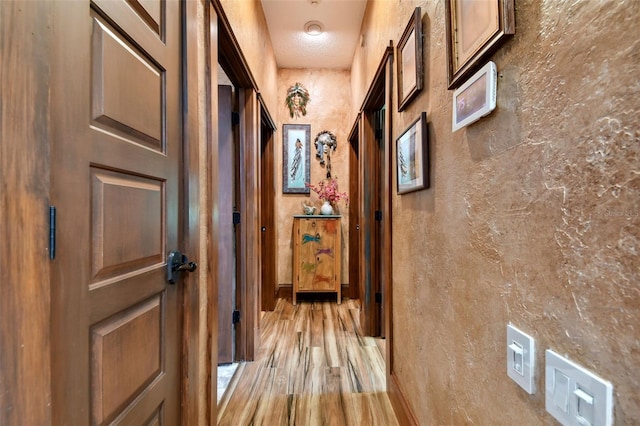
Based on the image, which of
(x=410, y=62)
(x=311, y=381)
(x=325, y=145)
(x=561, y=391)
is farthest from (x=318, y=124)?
(x=561, y=391)

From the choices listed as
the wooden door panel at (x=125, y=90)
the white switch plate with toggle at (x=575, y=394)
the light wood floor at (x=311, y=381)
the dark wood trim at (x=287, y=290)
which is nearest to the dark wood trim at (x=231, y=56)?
the wooden door panel at (x=125, y=90)

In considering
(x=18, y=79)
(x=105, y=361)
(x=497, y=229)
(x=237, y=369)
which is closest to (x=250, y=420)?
(x=237, y=369)

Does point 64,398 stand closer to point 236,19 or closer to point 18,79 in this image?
point 18,79

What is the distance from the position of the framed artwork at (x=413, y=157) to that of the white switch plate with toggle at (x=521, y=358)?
661 millimetres

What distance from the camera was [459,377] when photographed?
36.4 inches

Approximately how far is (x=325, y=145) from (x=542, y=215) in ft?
10.9

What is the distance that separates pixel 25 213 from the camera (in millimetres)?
491

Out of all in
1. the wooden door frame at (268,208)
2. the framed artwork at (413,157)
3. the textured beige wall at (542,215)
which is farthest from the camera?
the wooden door frame at (268,208)

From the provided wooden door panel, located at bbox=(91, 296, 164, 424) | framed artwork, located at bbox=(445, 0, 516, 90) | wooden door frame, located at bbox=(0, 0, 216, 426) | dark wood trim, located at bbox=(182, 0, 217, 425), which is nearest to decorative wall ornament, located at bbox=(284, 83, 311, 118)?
dark wood trim, located at bbox=(182, 0, 217, 425)

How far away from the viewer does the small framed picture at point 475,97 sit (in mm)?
738

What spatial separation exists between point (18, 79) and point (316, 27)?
2.95 metres

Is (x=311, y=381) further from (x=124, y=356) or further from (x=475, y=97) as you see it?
(x=475, y=97)

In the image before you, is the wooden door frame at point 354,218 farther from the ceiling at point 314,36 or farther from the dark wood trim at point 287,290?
the ceiling at point 314,36

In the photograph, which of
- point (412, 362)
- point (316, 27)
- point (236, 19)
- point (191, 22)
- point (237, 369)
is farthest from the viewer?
point (316, 27)
